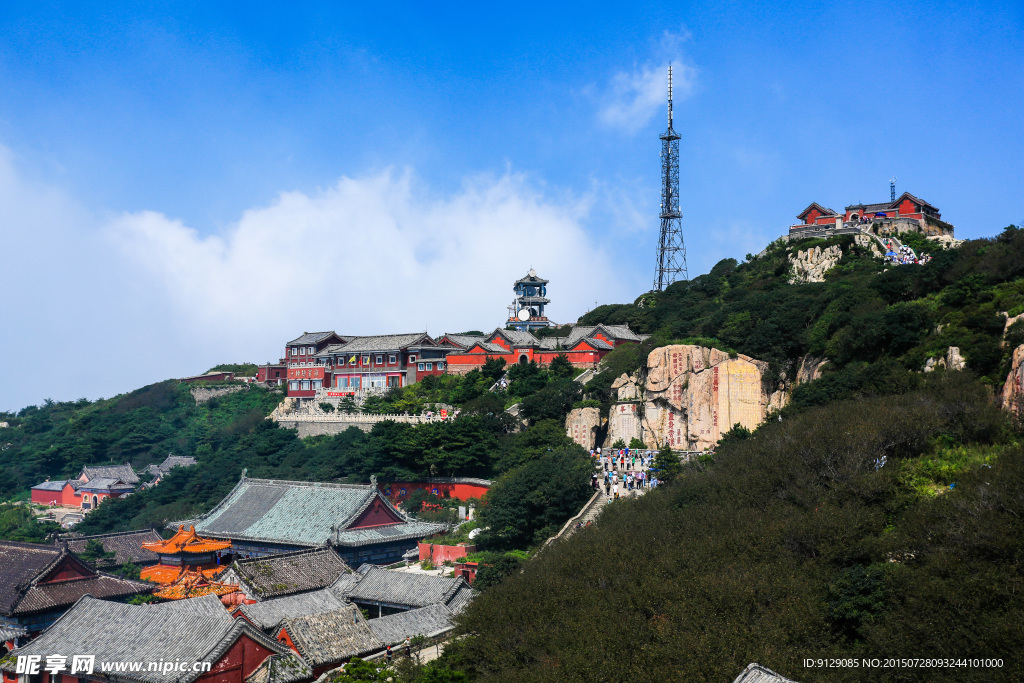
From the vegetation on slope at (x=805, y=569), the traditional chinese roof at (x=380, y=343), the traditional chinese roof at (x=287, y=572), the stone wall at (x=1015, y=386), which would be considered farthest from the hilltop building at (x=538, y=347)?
the stone wall at (x=1015, y=386)

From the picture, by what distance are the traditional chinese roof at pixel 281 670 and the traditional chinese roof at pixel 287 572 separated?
4443 mm

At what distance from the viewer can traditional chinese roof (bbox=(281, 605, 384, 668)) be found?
753 inches

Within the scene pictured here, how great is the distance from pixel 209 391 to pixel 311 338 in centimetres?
1205

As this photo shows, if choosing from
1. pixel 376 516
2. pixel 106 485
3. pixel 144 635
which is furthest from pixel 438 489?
pixel 106 485

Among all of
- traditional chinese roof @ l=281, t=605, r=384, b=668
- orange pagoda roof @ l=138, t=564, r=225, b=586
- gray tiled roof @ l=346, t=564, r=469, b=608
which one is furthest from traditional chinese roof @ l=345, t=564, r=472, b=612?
orange pagoda roof @ l=138, t=564, r=225, b=586

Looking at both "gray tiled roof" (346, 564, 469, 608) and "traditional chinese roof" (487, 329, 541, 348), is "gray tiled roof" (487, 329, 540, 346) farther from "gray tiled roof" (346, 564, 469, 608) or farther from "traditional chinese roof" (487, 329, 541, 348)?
"gray tiled roof" (346, 564, 469, 608)

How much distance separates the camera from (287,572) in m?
24.6

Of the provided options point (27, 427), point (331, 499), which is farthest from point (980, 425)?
point (27, 427)

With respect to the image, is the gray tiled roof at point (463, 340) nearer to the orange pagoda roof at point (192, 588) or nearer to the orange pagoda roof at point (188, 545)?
the orange pagoda roof at point (188, 545)

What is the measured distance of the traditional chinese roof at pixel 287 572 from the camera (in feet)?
76.7

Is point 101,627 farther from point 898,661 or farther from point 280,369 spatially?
point 280,369

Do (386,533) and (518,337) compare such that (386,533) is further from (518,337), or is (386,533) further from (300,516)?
(518,337)

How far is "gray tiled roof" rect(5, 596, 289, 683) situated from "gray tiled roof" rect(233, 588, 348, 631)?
743 millimetres

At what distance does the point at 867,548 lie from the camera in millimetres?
17047
